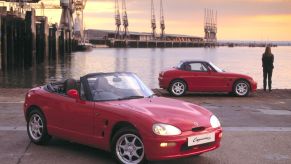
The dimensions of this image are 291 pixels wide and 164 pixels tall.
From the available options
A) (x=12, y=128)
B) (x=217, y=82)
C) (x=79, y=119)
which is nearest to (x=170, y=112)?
(x=79, y=119)

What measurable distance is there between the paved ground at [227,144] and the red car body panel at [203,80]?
13.7 feet

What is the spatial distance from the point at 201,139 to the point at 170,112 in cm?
60

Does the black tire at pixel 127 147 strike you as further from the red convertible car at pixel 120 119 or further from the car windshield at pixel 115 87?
the car windshield at pixel 115 87

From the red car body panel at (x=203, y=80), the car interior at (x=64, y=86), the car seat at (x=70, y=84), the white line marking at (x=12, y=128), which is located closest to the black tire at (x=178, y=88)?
the red car body panel at (x=203, y=80)

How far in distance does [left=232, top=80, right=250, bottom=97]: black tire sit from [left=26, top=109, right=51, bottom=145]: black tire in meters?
10.5

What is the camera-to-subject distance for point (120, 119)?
7453 mm

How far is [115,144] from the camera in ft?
24.4

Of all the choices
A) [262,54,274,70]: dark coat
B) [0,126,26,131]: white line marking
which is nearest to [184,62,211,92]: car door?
[262,54,274,70]: dark coat

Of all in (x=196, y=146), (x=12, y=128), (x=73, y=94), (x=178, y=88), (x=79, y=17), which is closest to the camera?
(x=196, y=146)

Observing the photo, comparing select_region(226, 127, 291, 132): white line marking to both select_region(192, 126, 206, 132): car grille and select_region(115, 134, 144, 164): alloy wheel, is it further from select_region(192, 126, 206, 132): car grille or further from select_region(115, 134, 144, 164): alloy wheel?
select_region(115, 134, 144, 164): alloy wheel

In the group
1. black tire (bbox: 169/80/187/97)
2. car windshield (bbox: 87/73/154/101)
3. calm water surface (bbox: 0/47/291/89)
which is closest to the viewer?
car windshield (bbox: 87/73/154/101)

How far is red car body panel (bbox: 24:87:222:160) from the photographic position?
7074 millimetres

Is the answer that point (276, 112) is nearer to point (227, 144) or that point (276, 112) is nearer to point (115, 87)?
point (227, 144)

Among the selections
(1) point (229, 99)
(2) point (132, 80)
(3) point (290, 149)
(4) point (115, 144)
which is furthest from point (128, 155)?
(1) point (229, 99)
